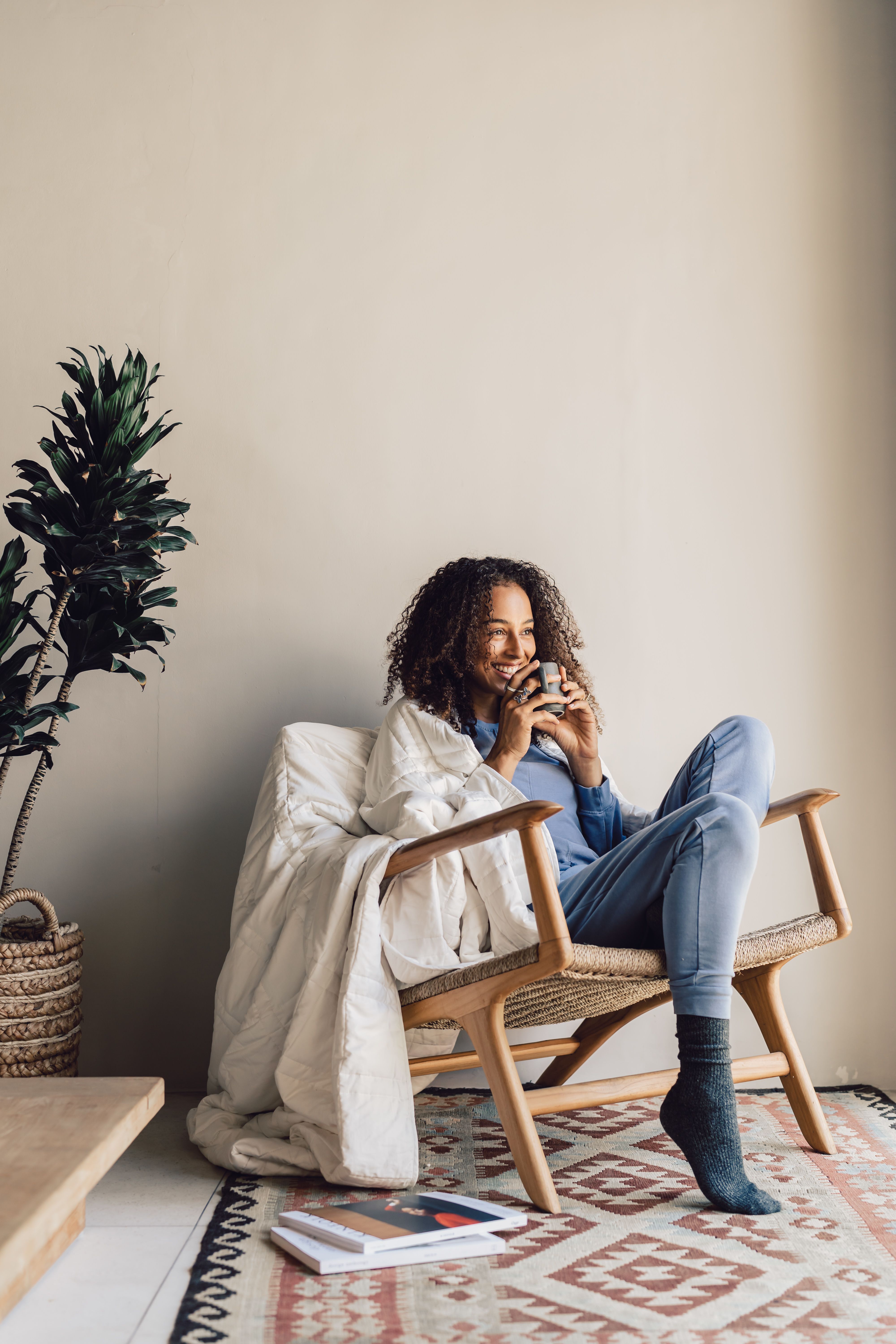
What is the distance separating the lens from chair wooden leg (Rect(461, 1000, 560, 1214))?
1.48 m

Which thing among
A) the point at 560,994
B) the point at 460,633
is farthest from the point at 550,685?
the point at 560,994

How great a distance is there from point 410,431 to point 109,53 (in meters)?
1.12

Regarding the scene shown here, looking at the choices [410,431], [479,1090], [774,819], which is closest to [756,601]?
[774,819]

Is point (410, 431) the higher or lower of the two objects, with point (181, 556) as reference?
higher

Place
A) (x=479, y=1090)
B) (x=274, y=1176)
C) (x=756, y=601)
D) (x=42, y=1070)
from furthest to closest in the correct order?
(x=756, y=601), (x=479, y=1090), (x=42, y=1070), (x=274, y=1176)

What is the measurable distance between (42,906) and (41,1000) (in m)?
0.16

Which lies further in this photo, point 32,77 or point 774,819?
point 32,77

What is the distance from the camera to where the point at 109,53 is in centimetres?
243

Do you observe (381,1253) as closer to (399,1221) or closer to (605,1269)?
(399,1221)

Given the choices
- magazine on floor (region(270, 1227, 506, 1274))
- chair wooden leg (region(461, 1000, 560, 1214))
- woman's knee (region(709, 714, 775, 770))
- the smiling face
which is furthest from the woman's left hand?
magazine on floor (region(270, 1227, 506, 1274))

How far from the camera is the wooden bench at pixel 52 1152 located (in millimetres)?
977

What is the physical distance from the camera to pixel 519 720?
1.94 m

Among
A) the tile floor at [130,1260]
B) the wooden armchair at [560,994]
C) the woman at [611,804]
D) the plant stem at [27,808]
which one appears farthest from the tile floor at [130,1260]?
the woman at [611,804]

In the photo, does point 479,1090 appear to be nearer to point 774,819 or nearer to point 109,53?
point 774,819
